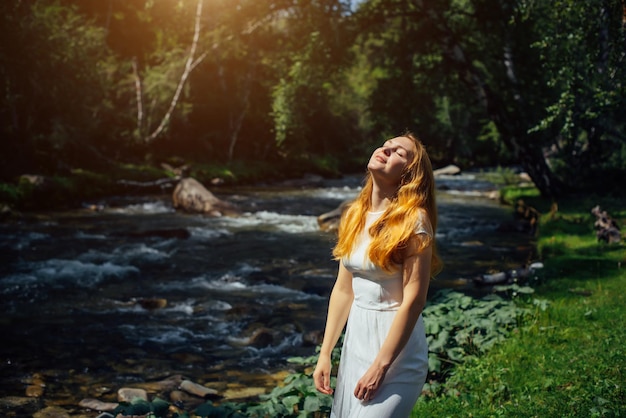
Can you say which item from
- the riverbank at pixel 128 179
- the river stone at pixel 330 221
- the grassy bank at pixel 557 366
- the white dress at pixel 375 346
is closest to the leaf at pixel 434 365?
the grassy bank at pixel 557 366

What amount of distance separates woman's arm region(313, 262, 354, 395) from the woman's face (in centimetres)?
62

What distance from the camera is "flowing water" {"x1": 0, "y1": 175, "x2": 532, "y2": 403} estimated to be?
30.9 ft

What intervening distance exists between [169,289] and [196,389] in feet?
18.9

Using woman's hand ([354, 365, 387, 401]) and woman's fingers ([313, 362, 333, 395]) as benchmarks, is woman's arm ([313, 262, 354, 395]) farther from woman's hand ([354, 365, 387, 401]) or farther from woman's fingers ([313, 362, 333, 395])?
woman's hand ([354, 365, 387, 401])

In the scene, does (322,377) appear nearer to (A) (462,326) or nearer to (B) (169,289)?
(A) (462,326)

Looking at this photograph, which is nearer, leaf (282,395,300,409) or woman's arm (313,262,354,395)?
woman's arm (313,262,354,395)

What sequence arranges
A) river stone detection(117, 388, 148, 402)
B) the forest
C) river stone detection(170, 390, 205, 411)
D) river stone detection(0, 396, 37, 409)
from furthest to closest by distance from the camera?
the forest → river stone detection(117, 388, 148, 402) → river stone detection(170, 390, 205, 411) → river stone detection(0, 396, 37, 409)

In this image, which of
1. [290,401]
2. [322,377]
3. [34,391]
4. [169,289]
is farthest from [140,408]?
[169,289]

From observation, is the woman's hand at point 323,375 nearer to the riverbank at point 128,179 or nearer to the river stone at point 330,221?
the river stone at point 330,221

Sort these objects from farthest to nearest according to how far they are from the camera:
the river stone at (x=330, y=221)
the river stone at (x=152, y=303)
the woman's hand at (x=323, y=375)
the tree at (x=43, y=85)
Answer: the tree at (x=43, y=85) → the river stone at (x=330, y=221) → the river stone at (x=152, y=303) → the woman's hand at (x=323, y=375)

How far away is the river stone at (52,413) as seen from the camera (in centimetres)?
751

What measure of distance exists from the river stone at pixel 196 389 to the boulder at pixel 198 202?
1739cm

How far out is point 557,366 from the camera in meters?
6.82

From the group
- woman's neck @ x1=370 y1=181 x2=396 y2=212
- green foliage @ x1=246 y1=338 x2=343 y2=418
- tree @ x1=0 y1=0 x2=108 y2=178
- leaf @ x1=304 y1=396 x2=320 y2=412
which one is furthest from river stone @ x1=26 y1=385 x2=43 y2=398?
tree @ x1=0 y1=0 x2=108 y2=178
